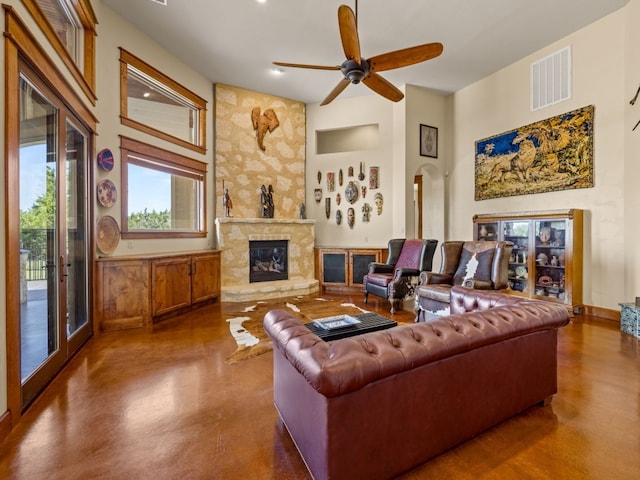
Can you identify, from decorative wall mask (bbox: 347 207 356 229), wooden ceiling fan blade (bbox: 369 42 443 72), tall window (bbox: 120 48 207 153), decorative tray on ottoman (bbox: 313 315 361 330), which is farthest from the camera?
decorative wall mask (bbox: 347 207 356 229)

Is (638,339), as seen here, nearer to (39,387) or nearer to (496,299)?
(496,299)

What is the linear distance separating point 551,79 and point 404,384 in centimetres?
564

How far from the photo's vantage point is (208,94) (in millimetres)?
5930

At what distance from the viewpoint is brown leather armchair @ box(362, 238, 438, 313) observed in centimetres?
468

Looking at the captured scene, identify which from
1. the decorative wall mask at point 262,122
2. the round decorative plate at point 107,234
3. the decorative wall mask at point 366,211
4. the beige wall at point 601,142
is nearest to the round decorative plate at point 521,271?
the beige wall at point 601,142

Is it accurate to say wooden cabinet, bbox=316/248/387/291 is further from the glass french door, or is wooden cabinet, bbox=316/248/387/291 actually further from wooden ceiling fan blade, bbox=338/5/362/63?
the glass french door

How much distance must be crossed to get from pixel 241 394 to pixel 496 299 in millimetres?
2070

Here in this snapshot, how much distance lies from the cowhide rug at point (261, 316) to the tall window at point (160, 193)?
6.02ft

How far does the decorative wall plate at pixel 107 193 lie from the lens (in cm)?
389

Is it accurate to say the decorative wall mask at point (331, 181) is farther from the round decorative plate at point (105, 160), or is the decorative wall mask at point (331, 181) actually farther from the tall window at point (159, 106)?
the round decorative plate at point (105, 160)

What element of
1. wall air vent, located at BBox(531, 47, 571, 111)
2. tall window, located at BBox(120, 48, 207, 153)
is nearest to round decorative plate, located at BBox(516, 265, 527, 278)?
wall air vent, located at BBox(531, 47, 571, 111)

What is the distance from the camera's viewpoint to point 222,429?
1927 mm

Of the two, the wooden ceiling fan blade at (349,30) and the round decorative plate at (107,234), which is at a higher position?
the wooden ceiling fan blade at (349,30)

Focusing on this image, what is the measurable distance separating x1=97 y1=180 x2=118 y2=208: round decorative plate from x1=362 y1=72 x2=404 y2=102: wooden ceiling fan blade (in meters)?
3.38
